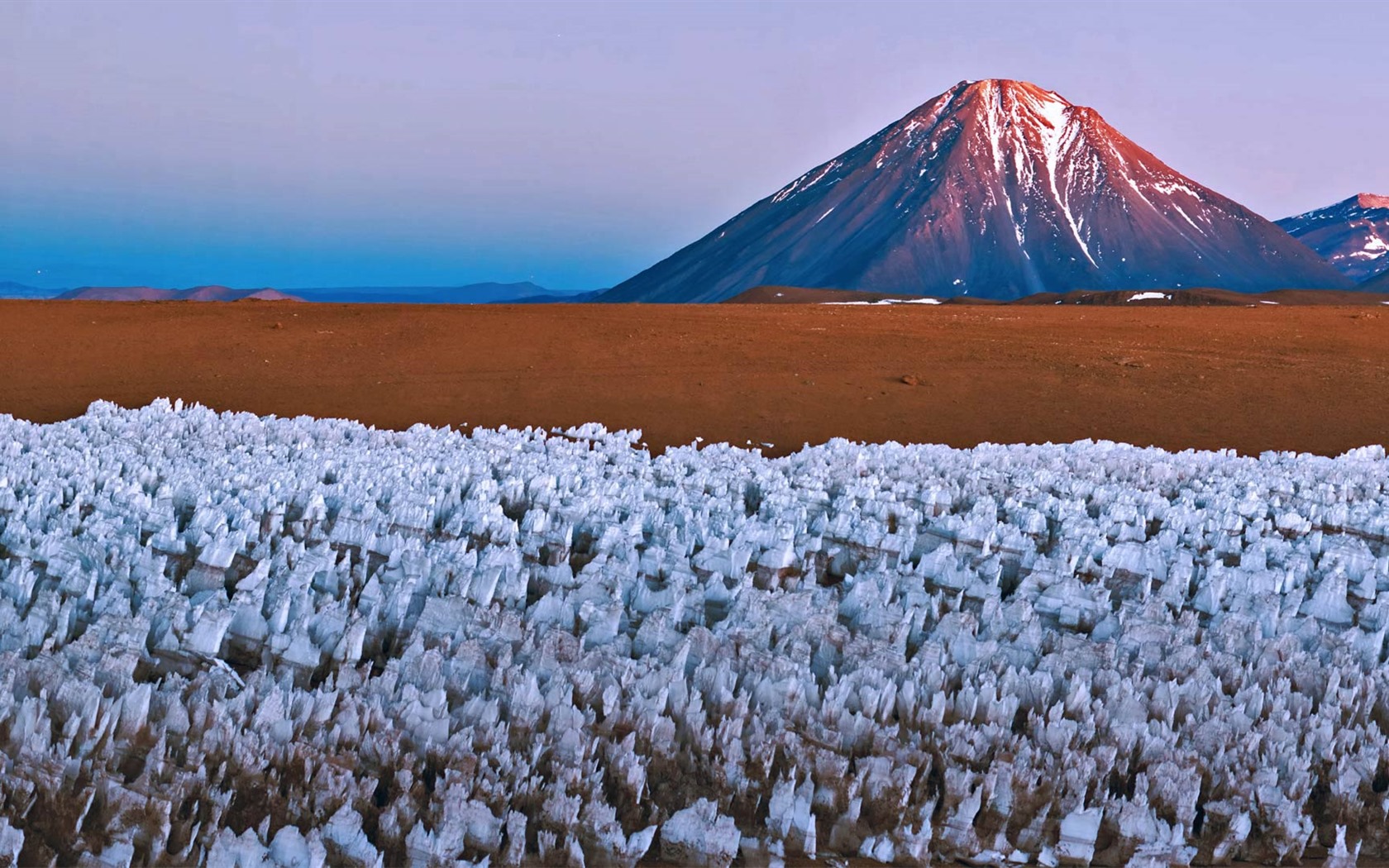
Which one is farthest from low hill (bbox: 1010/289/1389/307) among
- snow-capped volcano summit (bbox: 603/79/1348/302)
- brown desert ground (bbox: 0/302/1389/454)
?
snow-capped volcano summit (bbox: 603/79/1348/302)

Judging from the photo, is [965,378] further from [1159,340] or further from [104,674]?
[104,674]

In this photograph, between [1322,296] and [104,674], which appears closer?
[104,674]

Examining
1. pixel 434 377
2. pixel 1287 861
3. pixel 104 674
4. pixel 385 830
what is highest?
pixel 434 377

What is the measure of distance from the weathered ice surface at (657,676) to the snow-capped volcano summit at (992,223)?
12666 cm

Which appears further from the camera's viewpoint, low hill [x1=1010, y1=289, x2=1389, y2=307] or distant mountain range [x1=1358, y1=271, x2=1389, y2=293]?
distant mountain range [x1=1358, y1=271, x2=1389, y2=293]

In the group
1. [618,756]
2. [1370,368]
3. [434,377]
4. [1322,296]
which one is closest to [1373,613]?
[618,756]

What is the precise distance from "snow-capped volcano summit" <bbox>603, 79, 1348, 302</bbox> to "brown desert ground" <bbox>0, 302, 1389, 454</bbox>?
367ft

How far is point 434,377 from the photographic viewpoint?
15438 mm

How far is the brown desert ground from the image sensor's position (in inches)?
520

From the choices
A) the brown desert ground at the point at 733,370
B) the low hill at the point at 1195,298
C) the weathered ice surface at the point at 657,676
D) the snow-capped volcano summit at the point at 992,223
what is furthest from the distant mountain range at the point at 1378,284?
the weathered ice surface at the point at 657,676

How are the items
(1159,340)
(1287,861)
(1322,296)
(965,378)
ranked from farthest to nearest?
(1322,296) < (1159,340) < (965,378) < (1287,861)

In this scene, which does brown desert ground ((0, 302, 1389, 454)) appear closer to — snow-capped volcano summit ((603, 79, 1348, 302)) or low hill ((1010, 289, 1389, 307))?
low hill ((1010, 289, 1389, 307))

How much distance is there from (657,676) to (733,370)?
40.5ft

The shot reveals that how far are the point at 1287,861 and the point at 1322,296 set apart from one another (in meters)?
55.5
